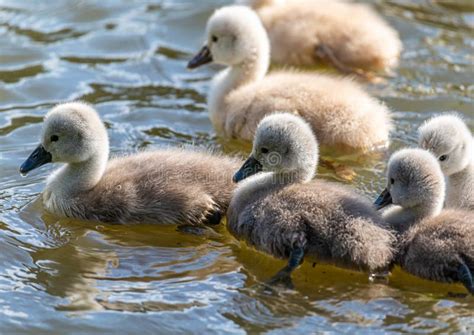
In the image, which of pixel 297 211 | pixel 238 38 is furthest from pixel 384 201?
pixel 238 38

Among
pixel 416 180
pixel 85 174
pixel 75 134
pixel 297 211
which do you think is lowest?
pixel 85 174

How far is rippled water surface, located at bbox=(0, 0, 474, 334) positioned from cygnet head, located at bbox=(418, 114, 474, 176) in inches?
26.0

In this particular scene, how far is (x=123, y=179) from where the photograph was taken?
5.76 m

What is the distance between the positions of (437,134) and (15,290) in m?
2.37

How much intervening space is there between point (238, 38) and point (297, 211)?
2459 mm

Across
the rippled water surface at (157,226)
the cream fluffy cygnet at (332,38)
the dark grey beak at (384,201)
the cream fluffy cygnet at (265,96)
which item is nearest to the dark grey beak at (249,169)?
the rippled water surface at (157,226)

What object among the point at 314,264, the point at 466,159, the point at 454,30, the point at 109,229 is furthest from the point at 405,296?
the point at 454,30

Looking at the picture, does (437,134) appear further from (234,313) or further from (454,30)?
(454,30)

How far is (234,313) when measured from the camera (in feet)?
16.2

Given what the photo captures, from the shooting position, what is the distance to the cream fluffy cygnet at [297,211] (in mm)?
5066

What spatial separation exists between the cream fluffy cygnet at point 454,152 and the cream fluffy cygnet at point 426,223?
0.40 metres

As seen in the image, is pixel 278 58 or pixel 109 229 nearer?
pixel 109 229

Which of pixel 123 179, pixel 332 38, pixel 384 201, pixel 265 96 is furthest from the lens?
pixel 332 38

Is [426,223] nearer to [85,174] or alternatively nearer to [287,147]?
[287,147]
